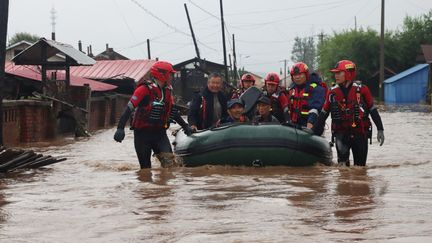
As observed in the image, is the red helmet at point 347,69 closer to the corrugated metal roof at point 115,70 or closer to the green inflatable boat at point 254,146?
the green inflatable boat at point 254,146

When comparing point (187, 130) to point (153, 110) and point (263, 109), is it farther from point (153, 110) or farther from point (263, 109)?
point (263, 109)

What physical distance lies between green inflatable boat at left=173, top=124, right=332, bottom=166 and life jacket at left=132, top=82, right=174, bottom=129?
71cm

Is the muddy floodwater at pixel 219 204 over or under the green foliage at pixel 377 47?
under

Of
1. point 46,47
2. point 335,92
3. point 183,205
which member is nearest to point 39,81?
point 46,47

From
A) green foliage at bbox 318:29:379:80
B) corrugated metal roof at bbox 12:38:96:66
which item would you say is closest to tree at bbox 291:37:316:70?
green foliage at bbox 318:29:379:80

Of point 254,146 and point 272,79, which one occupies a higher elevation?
point 272,79

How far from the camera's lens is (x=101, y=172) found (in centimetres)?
1049

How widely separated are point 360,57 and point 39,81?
1663 inches

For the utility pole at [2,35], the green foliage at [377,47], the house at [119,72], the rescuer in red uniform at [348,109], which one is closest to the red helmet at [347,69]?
the rescuer in red uniform at [348,109]

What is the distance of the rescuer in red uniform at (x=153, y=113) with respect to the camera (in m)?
9.35

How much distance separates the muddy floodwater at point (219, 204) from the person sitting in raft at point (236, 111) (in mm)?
891

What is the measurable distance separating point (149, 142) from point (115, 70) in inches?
1276

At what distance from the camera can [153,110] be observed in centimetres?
938

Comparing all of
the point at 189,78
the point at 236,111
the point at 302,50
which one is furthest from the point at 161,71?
the point at 302,50
